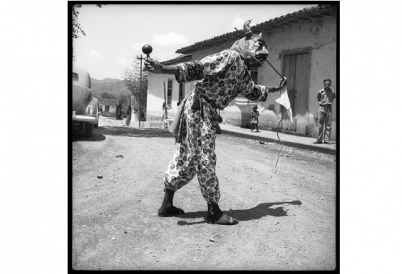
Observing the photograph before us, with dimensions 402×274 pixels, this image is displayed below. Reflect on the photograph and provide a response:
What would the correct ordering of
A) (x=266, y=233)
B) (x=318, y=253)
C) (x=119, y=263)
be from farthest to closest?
1. (x=266, y=233)
2. (x=318, y=253)
3. (x=119, y=263)

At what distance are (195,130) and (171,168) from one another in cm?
35

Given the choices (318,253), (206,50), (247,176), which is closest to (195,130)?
(206,50)

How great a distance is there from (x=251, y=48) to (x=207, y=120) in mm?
606

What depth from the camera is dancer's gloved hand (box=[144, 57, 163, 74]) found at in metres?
2.12

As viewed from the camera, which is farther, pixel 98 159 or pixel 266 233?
pixel 98 159

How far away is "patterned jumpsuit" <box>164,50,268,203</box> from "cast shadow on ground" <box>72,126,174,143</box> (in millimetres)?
680

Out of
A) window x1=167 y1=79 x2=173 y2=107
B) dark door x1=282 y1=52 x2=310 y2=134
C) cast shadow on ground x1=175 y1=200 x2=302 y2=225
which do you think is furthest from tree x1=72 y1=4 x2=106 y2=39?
dark door x1=282 y1=52 x2=310 y2=134

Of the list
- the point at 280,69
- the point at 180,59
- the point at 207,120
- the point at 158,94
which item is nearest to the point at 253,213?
the point at 207,120

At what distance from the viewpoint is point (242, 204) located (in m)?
2.87

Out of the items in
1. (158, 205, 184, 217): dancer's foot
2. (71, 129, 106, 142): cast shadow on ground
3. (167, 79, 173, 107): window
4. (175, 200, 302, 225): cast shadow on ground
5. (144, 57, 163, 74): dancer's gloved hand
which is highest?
(144, 57, 163, 74): dancer's gloved hand

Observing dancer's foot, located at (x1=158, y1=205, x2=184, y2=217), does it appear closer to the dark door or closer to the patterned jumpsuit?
the patterned jumpsuit

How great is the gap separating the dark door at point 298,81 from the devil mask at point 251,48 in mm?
2888

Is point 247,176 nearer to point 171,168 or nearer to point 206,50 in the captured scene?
point 171,168

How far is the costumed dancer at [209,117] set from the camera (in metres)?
2.43
